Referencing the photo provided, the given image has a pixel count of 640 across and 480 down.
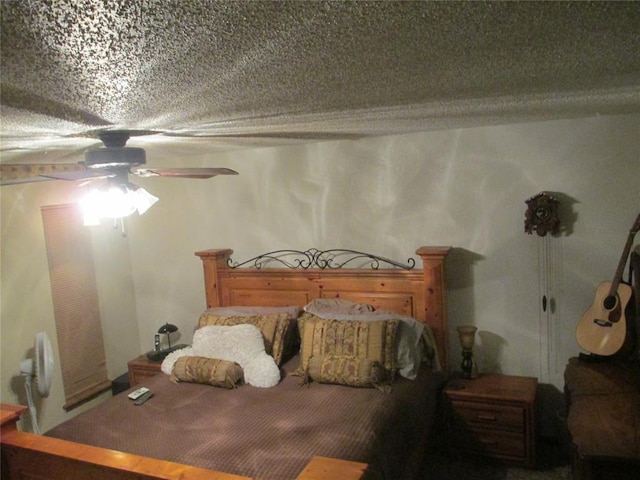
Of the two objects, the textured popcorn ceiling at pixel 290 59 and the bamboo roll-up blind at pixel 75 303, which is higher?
the textured popcorn ceiling at pixel 290 59

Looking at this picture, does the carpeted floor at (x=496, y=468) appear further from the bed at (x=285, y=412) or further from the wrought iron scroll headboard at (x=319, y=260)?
the wrought iron scroll headboard at (x=319, y=260)

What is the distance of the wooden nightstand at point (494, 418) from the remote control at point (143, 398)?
1.73 meters

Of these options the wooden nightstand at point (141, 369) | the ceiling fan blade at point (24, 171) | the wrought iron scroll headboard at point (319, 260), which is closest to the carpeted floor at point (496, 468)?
the wrought iron scroll headboard at point (319, 260)

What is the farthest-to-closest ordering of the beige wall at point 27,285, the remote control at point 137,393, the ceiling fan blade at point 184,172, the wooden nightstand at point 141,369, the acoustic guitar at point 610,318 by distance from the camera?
the wooden nightstand at point 141,369 → the beige wall at point 27,285 → the remote control at point 137,393 → the acoustic guitar at point 610,318 → the ceiling fan blade at point 184,172

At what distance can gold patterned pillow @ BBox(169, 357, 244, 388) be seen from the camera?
9.56 feet

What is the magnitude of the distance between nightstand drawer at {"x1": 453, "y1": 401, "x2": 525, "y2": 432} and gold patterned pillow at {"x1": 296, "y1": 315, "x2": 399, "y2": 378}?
54cm

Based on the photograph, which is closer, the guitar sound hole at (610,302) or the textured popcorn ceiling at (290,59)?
the textured popcorn ceiling at (290,59)

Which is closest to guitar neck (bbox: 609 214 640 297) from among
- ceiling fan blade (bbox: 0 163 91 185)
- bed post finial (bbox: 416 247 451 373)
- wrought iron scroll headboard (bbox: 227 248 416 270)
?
bed post finial (bbox: 416 247 451 373)

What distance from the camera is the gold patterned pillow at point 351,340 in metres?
2.90

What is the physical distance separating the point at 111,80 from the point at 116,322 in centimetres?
332

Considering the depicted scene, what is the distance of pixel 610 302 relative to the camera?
9.05 ft

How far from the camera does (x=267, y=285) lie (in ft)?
12.1

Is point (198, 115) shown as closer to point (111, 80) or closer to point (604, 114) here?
point (111, 80)

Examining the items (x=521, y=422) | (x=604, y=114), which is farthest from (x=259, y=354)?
(x=604, y=114)
